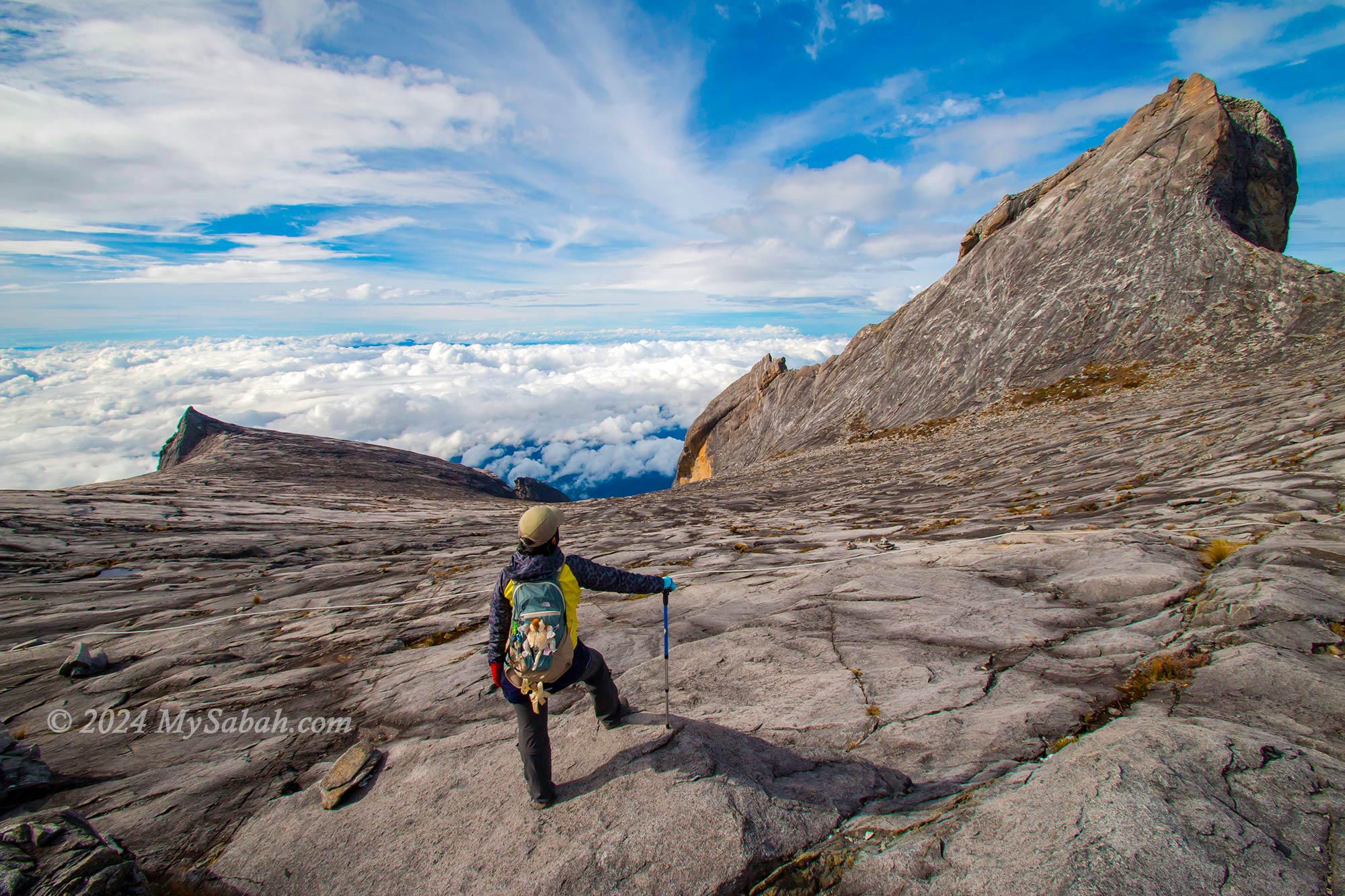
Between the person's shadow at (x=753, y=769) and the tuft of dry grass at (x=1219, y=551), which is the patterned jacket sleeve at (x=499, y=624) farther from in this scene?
the tuft of dry grass at (x=1219, y=551)

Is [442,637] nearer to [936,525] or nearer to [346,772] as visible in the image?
[346,772]

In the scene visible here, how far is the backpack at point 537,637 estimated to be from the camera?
20.4ft

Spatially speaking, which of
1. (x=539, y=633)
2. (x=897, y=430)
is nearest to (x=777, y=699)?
(x=539, y=633)

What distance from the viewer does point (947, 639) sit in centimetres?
919

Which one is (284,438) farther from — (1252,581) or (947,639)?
(1252,581)

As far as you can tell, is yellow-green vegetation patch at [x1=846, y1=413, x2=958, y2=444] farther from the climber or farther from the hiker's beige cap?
the hiker's beige cap

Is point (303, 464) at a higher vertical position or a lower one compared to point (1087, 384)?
lower

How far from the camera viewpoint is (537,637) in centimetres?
620

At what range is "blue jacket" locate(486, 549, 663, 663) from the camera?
255 inches

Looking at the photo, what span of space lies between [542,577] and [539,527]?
0.64 m

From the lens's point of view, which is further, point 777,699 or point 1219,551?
point 1219,551

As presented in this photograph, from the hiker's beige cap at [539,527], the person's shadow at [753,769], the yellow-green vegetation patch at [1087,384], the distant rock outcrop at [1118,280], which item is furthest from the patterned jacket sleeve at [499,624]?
the distant rock outcrop at [1118,280]

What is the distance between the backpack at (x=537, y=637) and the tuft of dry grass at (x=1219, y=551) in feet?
37.8

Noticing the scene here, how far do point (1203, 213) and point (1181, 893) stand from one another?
6387 centimetres
